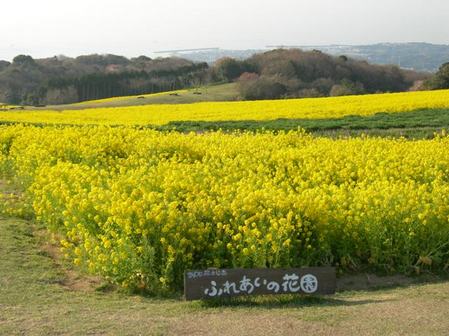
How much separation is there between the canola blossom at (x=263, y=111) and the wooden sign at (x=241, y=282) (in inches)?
827

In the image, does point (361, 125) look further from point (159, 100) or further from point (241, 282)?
point (159, 100)

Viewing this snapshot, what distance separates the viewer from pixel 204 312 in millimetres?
5691

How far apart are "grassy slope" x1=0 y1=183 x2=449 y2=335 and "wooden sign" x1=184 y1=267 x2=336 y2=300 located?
0.14m

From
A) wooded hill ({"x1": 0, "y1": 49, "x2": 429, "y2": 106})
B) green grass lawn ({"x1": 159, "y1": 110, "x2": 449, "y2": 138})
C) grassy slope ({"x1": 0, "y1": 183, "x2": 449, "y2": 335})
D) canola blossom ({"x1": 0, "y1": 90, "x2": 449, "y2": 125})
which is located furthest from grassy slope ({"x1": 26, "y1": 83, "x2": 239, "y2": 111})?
grassy slope ({"x1": 0, "y1": 183, "x2": 449, "y2": 335})

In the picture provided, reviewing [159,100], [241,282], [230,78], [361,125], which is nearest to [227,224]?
[241,282]

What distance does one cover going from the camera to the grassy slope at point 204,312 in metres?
5.09

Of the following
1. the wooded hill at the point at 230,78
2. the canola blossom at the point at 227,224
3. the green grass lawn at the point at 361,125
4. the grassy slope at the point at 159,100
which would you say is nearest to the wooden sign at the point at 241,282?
the canola blossom at the point at 227,224

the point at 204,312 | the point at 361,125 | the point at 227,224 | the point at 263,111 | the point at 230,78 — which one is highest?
the point at 230,78

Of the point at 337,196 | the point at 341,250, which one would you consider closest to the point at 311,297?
the point at 341,250

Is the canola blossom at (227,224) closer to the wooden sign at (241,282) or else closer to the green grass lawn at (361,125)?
the wooden sign at (241,282)

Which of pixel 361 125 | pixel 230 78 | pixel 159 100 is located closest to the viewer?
pixel 361 125

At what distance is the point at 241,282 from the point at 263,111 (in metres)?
24.3

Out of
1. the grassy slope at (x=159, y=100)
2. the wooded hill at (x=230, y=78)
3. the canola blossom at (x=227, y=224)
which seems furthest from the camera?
the wooded hill at (x=230, y=78)

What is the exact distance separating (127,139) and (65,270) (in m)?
7.99
